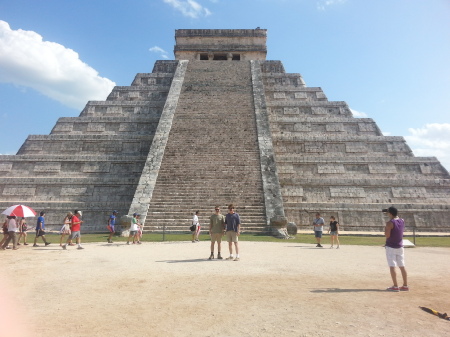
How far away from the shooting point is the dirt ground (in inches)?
133

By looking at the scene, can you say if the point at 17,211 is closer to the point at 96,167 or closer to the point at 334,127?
the point at 96,167

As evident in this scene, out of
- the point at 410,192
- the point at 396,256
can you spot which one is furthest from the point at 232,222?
the point at 410,192

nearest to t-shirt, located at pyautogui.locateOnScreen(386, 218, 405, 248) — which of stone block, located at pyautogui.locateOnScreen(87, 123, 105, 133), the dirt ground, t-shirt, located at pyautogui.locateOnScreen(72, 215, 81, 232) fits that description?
the dirt ground

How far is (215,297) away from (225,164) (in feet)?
38.9

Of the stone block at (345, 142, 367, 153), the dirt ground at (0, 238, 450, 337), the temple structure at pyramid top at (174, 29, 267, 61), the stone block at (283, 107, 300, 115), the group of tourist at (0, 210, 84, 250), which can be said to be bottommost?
the dirt ground at (0, 238, 450, 337)

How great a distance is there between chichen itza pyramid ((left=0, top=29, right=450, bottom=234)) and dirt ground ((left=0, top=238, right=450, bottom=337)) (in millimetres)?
5955

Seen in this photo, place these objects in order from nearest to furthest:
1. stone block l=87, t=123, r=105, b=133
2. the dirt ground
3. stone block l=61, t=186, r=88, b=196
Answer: the dirt ground
stone block l=61, t=186, r=88, b=196
stone block l=87, t=123, r=105, b=133

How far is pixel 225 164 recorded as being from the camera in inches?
635

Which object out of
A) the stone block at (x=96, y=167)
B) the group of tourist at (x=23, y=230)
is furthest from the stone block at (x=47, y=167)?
the group of tourist at (x=23, y=230)

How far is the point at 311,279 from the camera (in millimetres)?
5633

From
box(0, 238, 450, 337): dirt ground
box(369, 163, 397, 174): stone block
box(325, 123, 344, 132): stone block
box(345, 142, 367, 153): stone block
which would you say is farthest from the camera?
box(325, 123, 344, 132): stone block

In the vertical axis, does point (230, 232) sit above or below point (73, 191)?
below

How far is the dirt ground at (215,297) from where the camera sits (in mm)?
3391

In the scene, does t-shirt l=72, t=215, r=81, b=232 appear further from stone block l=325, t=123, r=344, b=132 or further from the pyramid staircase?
stone block l=325, t=123, r=344, b=132
